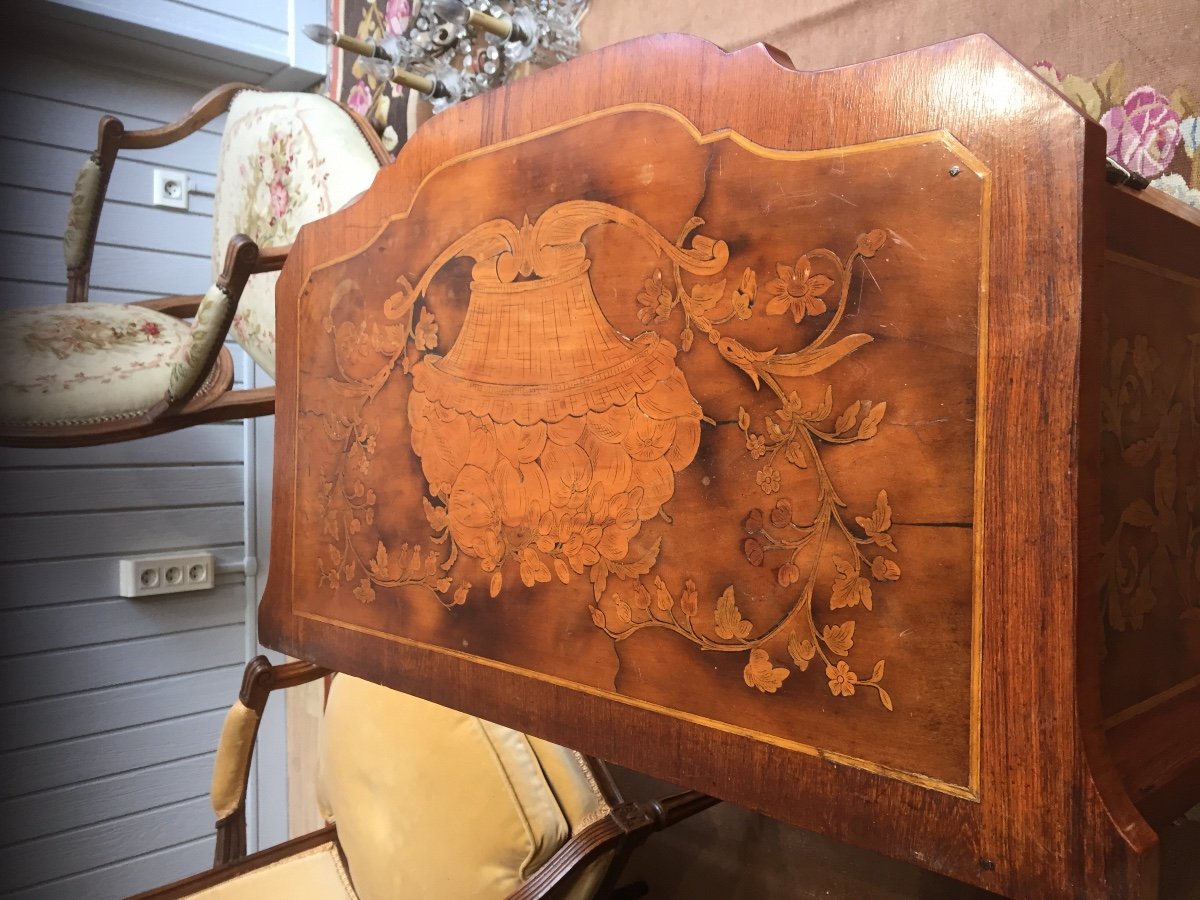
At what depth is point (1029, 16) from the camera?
0.88 m

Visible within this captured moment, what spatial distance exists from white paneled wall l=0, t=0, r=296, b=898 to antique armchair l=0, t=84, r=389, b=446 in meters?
0.28

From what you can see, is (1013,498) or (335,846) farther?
(335,846)

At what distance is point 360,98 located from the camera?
1.87 meters

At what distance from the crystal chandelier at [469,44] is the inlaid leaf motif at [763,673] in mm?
1156

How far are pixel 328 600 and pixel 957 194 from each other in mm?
681

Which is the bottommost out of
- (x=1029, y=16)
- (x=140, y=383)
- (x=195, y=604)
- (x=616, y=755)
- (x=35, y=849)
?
(x=35, y=849)

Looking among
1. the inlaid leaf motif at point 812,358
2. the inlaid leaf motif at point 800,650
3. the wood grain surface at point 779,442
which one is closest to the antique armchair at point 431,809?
the wood grain surface at point 779,442

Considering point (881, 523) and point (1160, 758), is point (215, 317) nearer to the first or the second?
point (881, 523)

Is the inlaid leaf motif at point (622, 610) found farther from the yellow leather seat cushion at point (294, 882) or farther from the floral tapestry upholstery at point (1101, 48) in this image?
the yellow leather seat cushion at point (294, 882)

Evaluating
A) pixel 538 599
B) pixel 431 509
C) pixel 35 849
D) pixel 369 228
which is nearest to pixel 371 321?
pixel 369 228

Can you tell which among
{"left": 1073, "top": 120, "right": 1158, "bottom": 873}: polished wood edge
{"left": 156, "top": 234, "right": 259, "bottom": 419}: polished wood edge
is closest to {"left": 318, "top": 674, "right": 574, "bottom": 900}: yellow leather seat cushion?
{"left": 156, "top": 234, "right": 259, "bottom": 419}: polished wood edge

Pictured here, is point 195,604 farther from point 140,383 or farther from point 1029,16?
point 1029,16

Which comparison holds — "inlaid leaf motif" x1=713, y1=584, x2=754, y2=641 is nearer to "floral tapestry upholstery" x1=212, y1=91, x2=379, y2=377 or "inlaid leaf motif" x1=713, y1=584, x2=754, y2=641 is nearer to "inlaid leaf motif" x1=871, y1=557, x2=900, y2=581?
"inlaid leaf motif" x1=871, y1=557, x2=900, y2=581

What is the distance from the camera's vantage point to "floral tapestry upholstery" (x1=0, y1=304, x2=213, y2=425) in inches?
52.5
